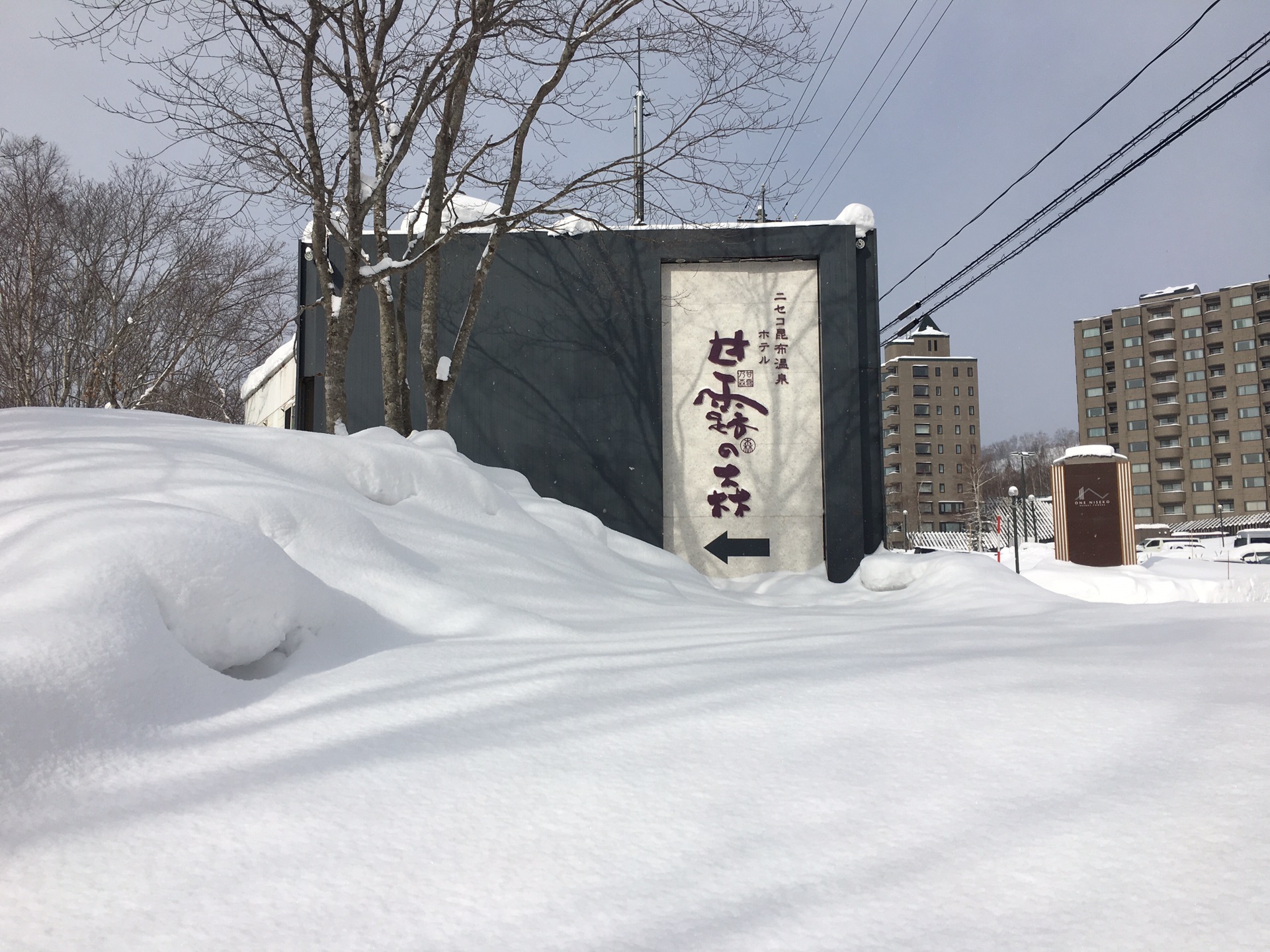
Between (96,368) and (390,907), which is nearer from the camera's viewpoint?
(390,907)

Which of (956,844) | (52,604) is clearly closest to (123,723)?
(52,604)

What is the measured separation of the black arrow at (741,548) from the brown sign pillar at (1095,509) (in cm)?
1189

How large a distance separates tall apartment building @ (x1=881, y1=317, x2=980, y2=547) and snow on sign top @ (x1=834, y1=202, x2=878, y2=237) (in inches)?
2589

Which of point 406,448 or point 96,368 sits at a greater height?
point 96,368

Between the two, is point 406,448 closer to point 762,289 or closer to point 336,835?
point 336,835

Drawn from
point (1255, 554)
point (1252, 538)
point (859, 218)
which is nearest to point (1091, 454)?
point (859, 218)

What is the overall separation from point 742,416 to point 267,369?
1242 centimetres

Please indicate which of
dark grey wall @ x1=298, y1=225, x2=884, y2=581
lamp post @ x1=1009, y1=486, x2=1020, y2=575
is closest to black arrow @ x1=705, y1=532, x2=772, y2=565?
dark grey wall @ x1=298, y1=225, x2=884, y2=581

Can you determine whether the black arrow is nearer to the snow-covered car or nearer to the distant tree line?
the distant tree line

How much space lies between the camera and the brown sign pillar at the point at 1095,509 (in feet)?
57.6

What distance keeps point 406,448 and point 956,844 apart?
4638mm

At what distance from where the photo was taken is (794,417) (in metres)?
10.1

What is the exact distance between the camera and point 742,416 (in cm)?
1009

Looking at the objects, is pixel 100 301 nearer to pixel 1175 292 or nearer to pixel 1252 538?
pixel 1252 538
